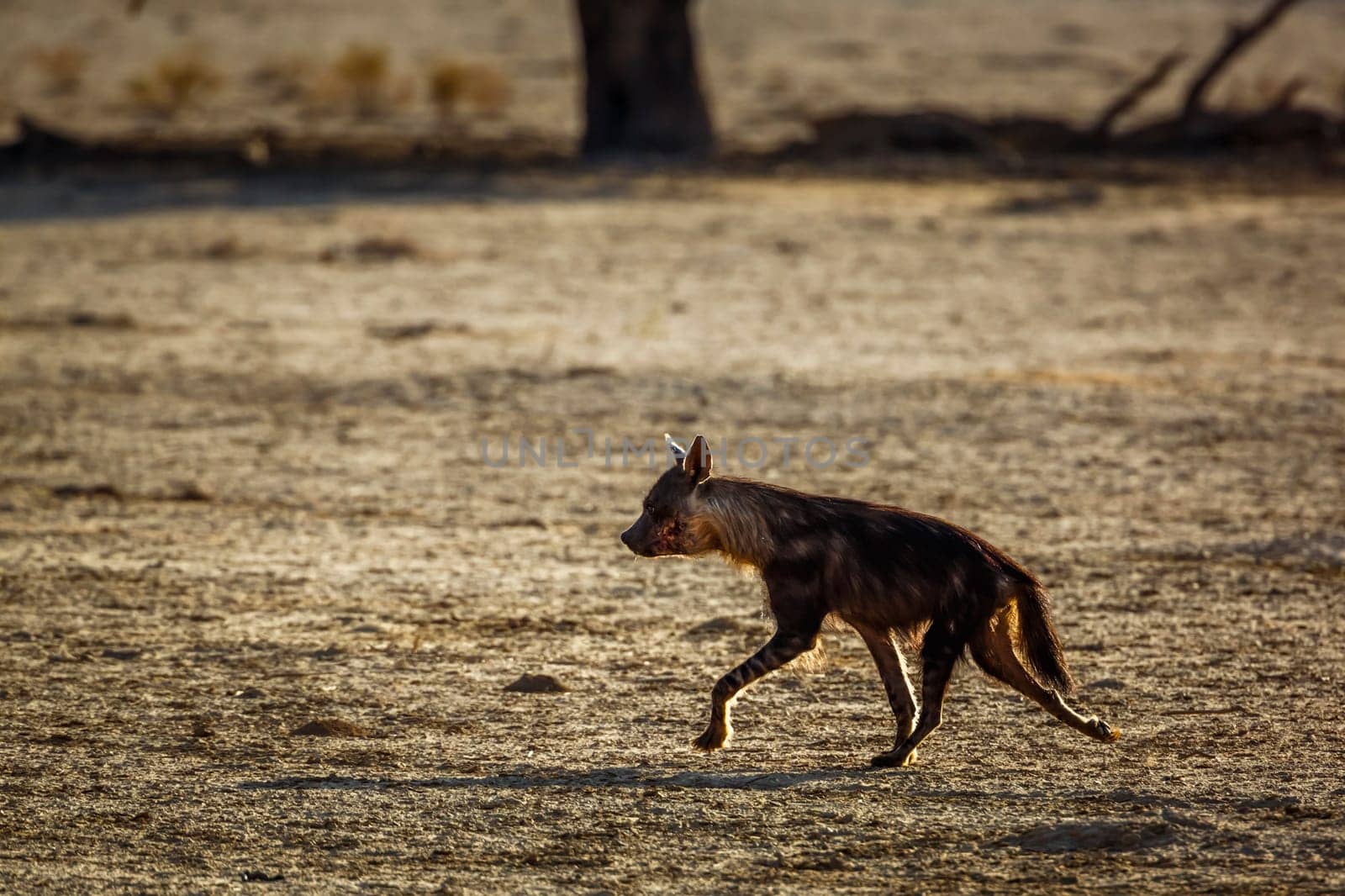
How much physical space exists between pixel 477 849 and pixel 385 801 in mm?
517

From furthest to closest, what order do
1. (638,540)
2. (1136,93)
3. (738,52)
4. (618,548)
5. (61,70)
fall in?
(738,52) < (61,70) < (1136,93) < (618,548) < (638,540)

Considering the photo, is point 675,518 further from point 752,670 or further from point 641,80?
point 641,80

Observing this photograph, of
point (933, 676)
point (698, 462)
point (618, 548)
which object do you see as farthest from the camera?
point (618, 548)

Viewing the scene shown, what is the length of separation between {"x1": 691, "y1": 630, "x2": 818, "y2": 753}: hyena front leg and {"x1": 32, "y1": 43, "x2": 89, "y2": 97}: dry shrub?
29.5m

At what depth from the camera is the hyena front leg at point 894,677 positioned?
6523mm

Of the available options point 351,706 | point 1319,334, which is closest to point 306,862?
point 351,706

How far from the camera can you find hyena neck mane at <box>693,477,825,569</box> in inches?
256

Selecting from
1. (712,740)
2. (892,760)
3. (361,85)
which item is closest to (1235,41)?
(361,85)

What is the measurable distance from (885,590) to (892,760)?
23.9 inches

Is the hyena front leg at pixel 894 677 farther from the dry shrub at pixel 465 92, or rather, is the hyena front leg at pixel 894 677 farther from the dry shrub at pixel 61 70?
the dry shrub at pixel 61 70

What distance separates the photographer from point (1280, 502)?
33.3 ft

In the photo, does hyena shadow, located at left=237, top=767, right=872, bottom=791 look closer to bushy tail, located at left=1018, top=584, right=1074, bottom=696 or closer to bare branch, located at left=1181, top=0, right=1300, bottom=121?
bushy tail, located at left=1018, top=584, right=1074, bottom=696

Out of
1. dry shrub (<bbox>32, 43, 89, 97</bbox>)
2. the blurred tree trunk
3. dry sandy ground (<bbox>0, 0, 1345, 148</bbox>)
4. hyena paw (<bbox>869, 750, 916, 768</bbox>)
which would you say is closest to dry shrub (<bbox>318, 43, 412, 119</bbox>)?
dry sandy ground (<bbox>0, 0, 1345, 148</bbox>)

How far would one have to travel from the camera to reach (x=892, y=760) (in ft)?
21.1
